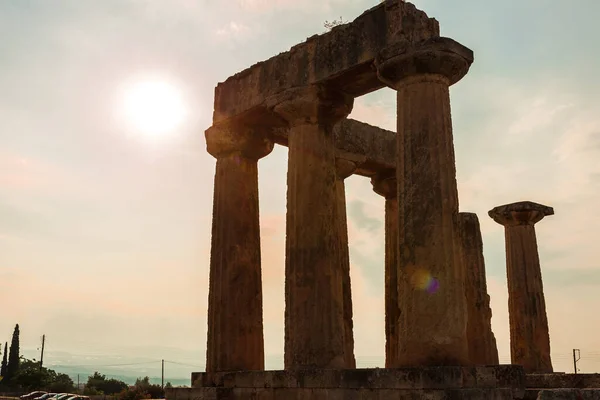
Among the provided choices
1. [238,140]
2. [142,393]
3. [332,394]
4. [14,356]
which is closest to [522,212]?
[238,140]

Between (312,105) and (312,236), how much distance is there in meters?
3.19

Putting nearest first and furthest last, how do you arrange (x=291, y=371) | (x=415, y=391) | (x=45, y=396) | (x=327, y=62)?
(x=415, y=391)
(x=291, y=371)
(x=327, y=62)
(x=45, y=396)

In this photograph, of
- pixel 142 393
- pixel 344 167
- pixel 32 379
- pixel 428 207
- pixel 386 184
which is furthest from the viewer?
pixel 32 379

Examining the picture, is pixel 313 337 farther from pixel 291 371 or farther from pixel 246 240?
pixel 246 240

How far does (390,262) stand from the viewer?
2275 cm

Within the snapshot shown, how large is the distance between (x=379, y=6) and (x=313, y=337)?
7.57 metres

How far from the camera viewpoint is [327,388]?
14383mm

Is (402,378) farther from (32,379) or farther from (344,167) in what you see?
(32,379)

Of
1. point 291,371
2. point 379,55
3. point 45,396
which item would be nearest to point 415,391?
point 291,371

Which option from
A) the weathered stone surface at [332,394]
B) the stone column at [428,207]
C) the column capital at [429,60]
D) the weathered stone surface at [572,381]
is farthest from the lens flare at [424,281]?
the weathered stone surface at [572,381]

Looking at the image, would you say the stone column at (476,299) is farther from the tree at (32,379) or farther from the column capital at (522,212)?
the tree at (32,379)

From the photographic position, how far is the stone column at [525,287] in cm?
2486

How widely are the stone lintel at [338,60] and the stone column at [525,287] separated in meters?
11.3

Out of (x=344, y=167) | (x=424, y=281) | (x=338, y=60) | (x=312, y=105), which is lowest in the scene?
(x=424, y=281)
